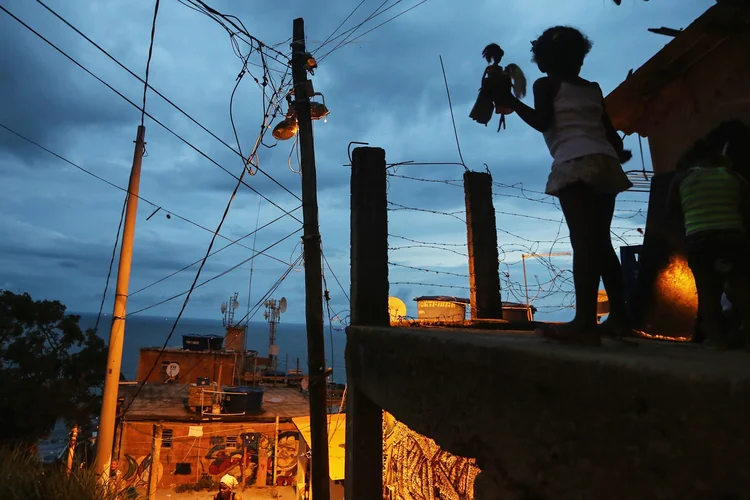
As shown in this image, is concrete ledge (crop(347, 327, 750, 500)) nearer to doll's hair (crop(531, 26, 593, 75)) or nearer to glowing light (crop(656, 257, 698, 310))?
doll's hair (crop(531, 26, 593, 75))

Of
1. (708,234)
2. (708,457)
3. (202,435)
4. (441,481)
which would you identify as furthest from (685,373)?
(202,435)

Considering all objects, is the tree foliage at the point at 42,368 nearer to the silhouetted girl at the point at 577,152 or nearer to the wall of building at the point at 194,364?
the wall of building at the point at 194,364

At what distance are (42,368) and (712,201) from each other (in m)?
21.1

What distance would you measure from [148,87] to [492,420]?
783cm

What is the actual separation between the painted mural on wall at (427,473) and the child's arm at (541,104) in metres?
5.38

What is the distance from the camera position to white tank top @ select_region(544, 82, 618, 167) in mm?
2424

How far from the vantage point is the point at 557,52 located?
253 cm

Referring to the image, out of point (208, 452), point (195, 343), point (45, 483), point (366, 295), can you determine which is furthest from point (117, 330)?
point (195, 343)

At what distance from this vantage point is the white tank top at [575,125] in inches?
95.4

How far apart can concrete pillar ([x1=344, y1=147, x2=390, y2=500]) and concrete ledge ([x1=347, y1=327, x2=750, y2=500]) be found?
161 cm

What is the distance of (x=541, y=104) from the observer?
2.50m

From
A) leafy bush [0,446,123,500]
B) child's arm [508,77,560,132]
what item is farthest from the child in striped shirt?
leafy bush [0,446,123,500]

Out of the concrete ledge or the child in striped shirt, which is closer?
the concrete ledge

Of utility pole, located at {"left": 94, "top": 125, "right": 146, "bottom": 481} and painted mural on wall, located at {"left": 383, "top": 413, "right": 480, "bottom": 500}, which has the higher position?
utility pole, located at {"left": 94, "top": 125, "right": 146, "bottom": 481}
